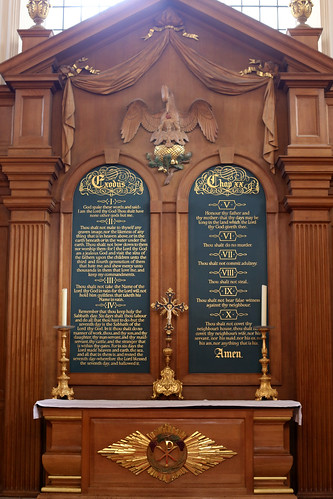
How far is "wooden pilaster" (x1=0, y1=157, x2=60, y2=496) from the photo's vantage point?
257 inches

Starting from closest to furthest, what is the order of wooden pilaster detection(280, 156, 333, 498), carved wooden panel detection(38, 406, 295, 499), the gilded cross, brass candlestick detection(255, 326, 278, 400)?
carved wooden panel detection(38, 406, 295, 499) < brass candlestick detection(255, 326, 278, 400) < wooden pilaster detection(280, 156, 333, 498) < the gilded cross

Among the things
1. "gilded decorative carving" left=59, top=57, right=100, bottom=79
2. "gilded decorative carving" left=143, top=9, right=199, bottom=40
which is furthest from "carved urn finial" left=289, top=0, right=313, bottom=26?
"gilded decorative carving" left=59, top=57, right=100, bottom=79

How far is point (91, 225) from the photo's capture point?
7.00 m

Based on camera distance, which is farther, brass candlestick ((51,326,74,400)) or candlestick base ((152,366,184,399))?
candlestick base ((152,366,184,399))

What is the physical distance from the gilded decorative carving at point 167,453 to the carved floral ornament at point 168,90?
2795 millimetres

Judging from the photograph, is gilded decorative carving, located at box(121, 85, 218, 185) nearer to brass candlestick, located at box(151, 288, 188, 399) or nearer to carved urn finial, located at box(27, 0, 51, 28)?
brass candlestick, located at box(151, 288, 188, 399)

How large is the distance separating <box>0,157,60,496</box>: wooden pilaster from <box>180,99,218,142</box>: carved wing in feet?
4.72

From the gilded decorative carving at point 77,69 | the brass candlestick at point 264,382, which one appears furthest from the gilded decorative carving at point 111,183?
the brass candlestick at point 264,382

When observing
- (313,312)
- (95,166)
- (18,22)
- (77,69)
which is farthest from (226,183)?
(18,22)

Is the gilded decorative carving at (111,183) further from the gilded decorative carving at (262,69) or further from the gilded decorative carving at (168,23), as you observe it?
the gilded decorative carving at (262,69)

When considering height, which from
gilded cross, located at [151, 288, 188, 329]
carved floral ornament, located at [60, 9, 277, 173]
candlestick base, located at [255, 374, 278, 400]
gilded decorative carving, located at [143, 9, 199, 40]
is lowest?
candlestick base, located at [255, 374, 278, 400]

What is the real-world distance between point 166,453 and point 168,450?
0.03 metres

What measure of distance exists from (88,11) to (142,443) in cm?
557

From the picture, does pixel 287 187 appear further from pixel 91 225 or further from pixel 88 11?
pixel 88 11
